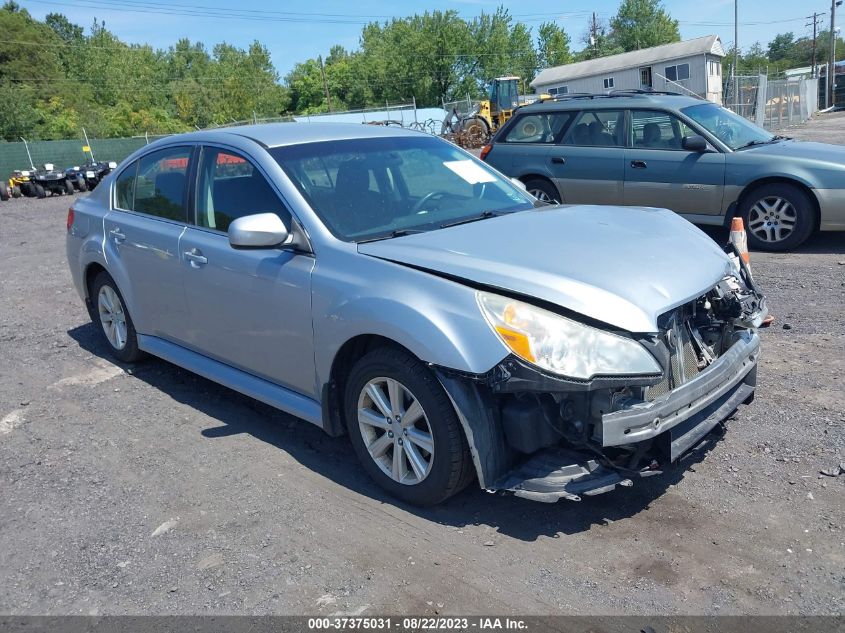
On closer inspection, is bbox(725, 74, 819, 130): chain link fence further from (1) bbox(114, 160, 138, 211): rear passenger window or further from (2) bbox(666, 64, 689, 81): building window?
(1) bbox(114, 160, 138, 211): rear passenger window

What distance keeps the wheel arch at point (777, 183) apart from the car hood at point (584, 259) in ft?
15.5

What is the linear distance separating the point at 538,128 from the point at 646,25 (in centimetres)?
8724

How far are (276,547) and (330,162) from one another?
2196 mm

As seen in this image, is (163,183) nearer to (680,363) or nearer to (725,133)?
(680,363)

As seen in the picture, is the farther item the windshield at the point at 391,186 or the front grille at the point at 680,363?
the windshield at the point at 391,186

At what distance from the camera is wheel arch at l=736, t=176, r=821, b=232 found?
27.0 ft

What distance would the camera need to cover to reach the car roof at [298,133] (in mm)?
4555

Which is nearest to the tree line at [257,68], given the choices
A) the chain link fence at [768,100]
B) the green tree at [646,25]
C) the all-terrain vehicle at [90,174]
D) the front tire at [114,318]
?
the green tree at [646,25]

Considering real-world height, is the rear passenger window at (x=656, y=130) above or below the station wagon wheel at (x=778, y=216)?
above

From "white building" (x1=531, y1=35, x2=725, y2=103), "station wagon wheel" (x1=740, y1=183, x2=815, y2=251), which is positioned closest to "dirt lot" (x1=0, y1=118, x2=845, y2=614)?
"station wagon wheel" (x1=740, y1=183, x2=815, y2=251)

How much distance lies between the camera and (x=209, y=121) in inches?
2618

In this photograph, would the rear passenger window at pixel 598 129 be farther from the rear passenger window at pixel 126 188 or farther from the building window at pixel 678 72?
the building window at pixel 678 72

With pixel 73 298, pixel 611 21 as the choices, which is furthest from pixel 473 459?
pixel 611 21

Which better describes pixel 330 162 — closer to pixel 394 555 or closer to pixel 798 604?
pixel 394 555
